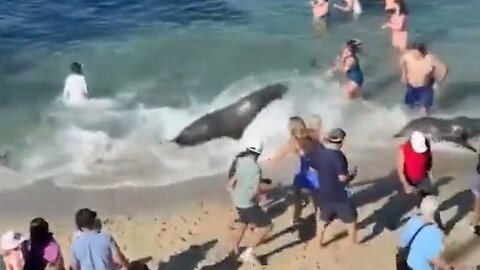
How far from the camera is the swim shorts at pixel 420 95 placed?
15.0 meters

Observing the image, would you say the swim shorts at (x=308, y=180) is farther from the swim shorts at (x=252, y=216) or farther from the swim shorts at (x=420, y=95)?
the swim shorts at (x=420, y=95)

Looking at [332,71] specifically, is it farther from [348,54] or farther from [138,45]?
[138,45]

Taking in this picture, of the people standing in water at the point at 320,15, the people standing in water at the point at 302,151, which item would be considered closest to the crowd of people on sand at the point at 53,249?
the people standing in water at the point at 302,151

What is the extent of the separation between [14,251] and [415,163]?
4643mm

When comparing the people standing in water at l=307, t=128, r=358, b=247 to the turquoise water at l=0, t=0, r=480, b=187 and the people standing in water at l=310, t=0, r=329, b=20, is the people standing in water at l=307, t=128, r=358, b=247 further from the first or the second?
the people standing in water at l=310, t=0, r=329, b=20

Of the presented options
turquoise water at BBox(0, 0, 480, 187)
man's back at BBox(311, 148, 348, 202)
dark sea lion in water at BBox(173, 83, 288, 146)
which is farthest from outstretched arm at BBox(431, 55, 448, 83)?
man's back at BBox(311, 148, 348, 202)

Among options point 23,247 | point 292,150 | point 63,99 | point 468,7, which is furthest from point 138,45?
point 23,247

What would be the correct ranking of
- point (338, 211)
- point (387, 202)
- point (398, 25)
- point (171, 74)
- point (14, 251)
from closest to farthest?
point (14, 251), point (338, 211), point (387, 202), point (398, 25), point (171, 74)

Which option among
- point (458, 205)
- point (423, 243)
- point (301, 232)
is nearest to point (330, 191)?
point (301, 232)

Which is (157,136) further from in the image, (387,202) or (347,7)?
(347,7)

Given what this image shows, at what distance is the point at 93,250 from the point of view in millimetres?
9727

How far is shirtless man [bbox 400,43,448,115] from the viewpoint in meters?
14.8

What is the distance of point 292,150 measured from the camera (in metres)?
11.9

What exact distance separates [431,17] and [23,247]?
1356 cm
